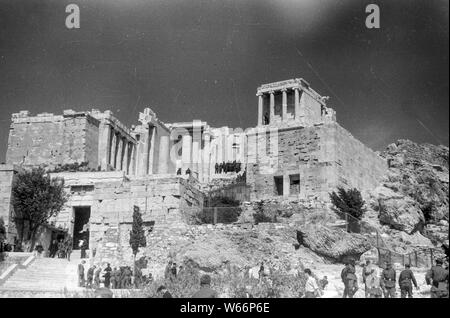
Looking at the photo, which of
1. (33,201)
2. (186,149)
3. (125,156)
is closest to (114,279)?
(33,201)

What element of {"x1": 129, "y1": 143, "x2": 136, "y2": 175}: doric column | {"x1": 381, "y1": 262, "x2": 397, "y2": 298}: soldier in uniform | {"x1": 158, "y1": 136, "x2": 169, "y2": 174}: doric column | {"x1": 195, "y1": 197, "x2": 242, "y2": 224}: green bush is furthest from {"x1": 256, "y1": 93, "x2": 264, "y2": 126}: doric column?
{"x1": 381, "y1": 262, "x2": 397, "y2": 298}: soldier in uniform

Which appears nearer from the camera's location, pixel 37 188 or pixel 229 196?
pixel 37 188

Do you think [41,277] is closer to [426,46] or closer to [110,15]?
[110,15]

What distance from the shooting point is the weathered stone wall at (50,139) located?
43.9m

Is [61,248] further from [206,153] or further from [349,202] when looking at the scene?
[206,153]

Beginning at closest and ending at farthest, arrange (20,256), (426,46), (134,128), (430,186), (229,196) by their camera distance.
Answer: (426,46) < (20,256) < (229,196) < (430,186) < (134,128)

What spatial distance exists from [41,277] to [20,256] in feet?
7.51

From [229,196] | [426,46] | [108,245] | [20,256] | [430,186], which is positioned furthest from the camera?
[430,186]

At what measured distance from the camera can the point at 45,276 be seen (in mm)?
24062

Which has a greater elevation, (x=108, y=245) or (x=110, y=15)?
(x=110, y=15)

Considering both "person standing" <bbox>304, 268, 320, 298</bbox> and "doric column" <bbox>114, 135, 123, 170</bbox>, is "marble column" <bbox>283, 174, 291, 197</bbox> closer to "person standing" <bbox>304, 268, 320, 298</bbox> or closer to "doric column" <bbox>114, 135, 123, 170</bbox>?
"person standing" <bbox>304, 268, 320, 298</bbox>

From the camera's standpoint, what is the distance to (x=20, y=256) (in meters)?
25.7

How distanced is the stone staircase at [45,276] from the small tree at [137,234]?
107 inches
